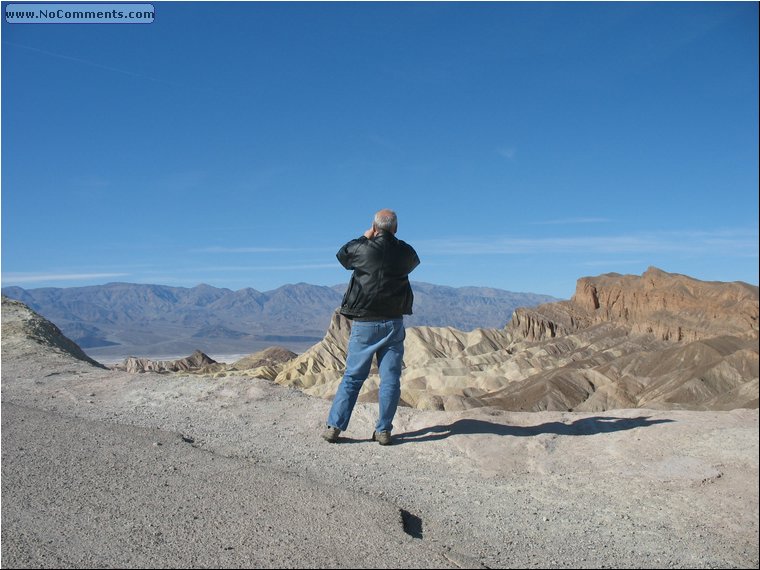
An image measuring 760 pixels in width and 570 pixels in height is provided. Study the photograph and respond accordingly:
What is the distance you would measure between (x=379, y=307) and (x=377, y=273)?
12.2 inches

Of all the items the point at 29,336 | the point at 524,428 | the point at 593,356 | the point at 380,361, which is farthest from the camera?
the point at 593,356

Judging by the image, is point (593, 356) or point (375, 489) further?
point (593, 356)

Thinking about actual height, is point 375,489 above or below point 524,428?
below

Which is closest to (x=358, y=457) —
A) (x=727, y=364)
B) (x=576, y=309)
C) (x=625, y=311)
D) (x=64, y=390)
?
(x=64, y=390)

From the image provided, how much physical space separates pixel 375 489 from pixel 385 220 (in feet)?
7.45

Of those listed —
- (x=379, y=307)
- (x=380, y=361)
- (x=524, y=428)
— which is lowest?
(x=524, y=428)

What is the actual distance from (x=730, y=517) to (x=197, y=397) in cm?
589

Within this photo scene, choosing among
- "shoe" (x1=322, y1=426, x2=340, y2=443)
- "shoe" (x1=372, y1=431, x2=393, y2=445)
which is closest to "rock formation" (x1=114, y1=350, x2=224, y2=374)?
"shoe" (x1=322, y1=426, x2=340, y2=443)

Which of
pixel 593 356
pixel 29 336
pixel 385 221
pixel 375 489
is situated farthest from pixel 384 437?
pixel 593 356

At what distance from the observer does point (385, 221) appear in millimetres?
6047

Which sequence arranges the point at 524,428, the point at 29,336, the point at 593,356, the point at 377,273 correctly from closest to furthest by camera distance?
the point at 377,273, the point at 524,428, the point at 29,336, the point at 593,356

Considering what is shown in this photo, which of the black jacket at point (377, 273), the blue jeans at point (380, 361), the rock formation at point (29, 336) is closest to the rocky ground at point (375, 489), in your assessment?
the blue jeans at point (380, 361)

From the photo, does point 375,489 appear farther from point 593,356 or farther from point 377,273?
point 593,356

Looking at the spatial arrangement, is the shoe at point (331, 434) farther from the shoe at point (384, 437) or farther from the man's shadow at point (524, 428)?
the man's shadow at point (524, 428)
